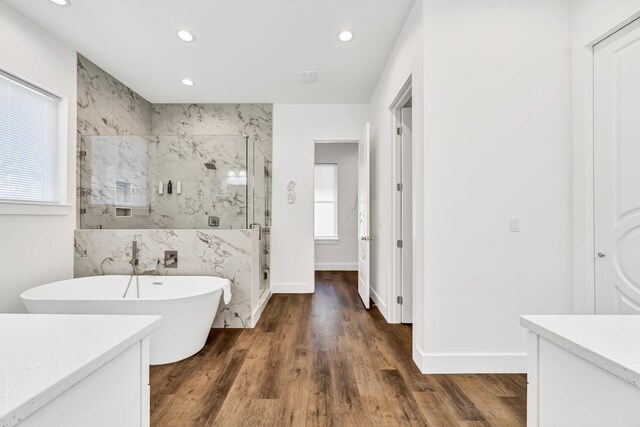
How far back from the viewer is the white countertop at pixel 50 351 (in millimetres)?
468

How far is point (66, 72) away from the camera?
2.69 meters

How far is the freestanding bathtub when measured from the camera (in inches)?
81.0

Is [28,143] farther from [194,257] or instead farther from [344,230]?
[344,230]

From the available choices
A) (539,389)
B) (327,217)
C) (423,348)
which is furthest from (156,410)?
(327,217)

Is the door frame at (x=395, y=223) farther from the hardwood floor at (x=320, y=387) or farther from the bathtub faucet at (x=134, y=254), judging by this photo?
the bathtub faucet at (x=134, y=254)

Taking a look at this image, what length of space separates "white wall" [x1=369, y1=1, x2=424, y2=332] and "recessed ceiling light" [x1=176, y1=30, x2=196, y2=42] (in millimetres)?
1870

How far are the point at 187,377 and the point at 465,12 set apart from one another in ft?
10.4

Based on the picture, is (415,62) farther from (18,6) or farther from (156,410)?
(18,6)

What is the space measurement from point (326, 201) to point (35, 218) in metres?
4.25

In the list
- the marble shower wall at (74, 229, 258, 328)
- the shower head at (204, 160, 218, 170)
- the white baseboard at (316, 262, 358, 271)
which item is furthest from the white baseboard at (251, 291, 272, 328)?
the white baseboard at (316, 262, 358, 271)

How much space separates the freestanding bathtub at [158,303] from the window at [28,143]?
816 millimetres

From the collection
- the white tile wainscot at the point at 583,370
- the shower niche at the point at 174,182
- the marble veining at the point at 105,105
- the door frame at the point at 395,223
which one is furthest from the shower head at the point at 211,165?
the white tile wainscot at the point at 583,370

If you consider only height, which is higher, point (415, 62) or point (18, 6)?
point (18, 6)

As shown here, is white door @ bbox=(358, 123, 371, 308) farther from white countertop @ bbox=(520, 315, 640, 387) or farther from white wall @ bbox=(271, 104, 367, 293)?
white countertop @ bbox=(520, 315, 640, 387)
